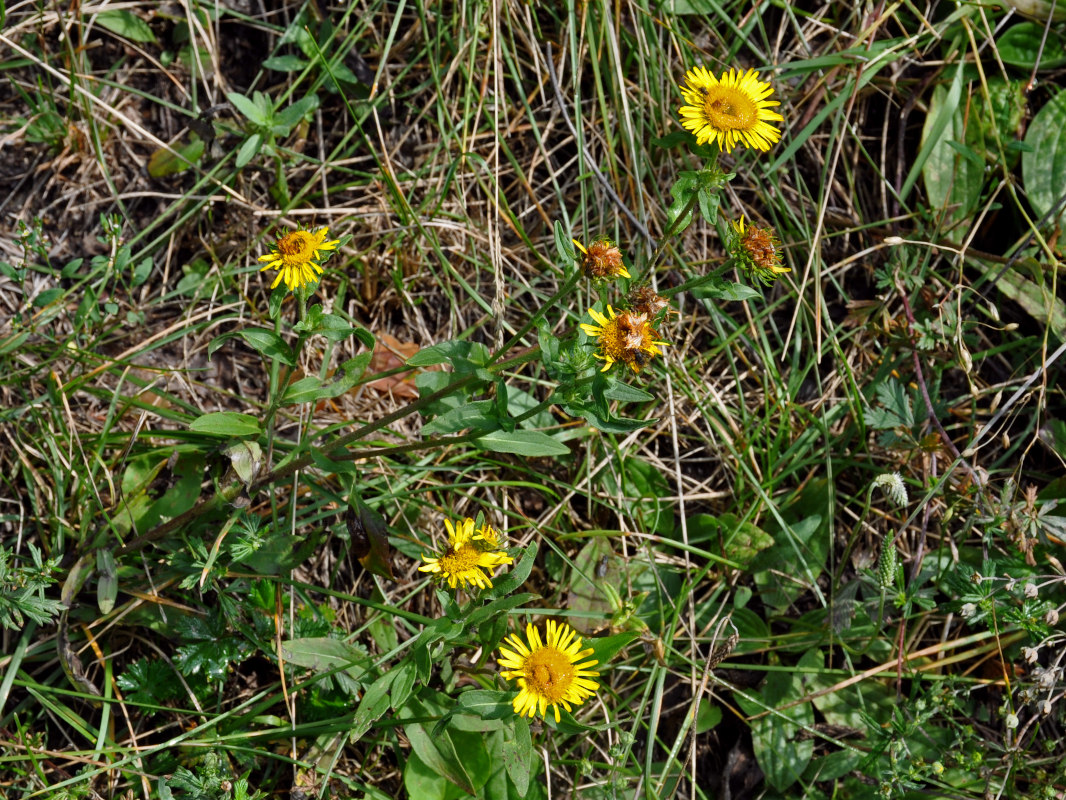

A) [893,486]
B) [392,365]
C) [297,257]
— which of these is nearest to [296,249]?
[297,257]

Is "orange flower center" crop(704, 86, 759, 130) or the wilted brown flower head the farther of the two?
"orange flower center" crop(704, 86, 759, 130)

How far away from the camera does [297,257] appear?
2.37m

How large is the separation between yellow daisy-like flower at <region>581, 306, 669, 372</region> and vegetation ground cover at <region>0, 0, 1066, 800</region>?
32 centimetres

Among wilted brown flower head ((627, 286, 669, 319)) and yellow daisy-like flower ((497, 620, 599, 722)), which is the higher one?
wilted brown flower head ((627, 286, 669, 319))

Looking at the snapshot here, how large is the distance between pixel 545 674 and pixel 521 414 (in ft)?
2.42

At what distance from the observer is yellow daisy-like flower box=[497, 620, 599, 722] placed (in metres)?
2.50

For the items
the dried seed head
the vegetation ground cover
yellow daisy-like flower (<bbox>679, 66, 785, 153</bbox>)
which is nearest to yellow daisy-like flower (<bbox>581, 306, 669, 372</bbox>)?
the vegetation ground cover

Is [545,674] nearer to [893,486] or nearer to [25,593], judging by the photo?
[893,486]

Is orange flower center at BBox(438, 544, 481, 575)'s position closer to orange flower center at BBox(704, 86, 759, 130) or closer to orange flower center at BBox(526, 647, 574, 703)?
orange flower center at BBox(526, 647, 574, 703)

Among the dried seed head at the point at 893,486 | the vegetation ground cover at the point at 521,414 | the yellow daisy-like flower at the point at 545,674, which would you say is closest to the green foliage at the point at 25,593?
the vegetation ground cover at the point at 521,414

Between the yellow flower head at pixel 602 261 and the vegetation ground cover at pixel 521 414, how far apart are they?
177 mm

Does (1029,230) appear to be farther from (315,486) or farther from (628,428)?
(315,486)

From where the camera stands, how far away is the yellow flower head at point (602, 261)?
7.35 ft

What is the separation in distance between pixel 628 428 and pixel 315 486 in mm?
1127
